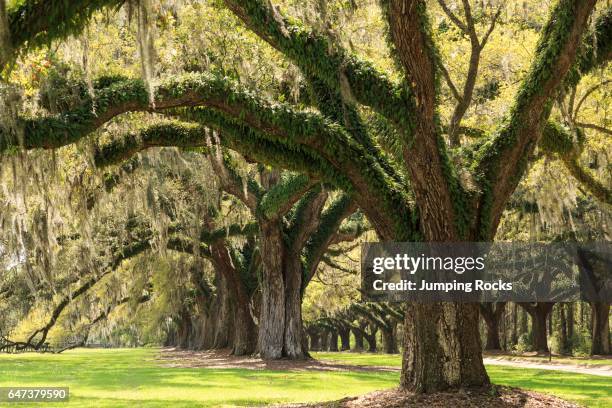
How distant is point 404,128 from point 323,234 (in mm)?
12595

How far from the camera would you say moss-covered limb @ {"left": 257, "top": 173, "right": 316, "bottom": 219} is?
16.0 meters

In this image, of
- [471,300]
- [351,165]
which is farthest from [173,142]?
[471,300]

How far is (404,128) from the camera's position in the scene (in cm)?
871

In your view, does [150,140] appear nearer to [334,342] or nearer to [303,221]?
[303,221]

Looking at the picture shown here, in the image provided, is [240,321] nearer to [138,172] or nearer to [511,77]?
[138,172]

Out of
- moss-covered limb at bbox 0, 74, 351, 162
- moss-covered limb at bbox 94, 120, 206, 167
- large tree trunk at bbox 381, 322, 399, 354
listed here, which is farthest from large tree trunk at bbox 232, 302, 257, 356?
large tree trunk at bbox 381, 322, 399, 354

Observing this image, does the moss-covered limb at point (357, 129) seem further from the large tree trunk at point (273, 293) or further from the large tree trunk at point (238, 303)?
the large tree trunk at point (238, 303)

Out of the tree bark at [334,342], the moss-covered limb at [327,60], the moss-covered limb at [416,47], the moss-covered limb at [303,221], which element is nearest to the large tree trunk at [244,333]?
the moss-covered limb at [303,221]

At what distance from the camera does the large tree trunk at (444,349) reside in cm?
883

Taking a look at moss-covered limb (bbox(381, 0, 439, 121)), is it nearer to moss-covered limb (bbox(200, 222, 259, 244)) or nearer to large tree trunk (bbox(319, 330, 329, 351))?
moss-covered limb (bbox(200, 222, 259, 244))

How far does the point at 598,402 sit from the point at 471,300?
9.11ft

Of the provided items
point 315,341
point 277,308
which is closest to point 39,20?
point 277,308

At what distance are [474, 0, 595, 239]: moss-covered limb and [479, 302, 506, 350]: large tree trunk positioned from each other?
25.9 m

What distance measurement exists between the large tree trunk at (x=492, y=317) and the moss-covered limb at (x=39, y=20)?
3079 cm
